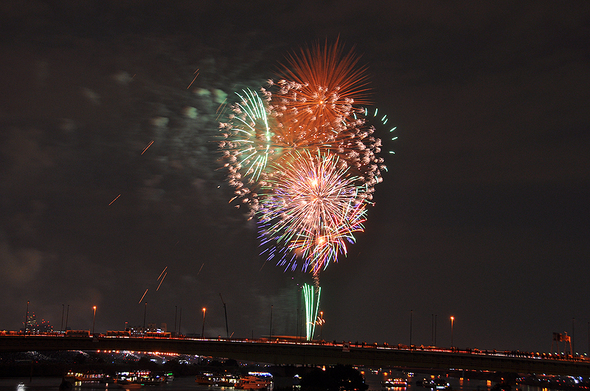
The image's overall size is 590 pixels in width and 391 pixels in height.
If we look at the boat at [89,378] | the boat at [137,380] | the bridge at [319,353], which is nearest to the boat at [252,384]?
the boat at [137,380]

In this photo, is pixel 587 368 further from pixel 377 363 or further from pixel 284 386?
pixel 284 386

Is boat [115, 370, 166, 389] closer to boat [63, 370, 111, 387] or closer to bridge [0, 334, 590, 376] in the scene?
boat [63, 370, 111, 387]

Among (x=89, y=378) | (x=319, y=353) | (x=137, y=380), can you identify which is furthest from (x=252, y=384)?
(x=319, y=353)

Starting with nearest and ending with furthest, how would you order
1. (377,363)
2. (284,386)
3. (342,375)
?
1. (377,363)
2. (342,375)
3. (284,386)

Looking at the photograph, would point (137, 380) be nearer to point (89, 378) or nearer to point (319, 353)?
point (89, 378)

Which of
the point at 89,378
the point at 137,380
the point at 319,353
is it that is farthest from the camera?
the point at 137,380

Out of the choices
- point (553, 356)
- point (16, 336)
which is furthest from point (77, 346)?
point (553, 356)

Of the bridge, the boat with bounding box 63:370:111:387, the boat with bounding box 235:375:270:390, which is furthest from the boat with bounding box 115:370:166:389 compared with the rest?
the bridge

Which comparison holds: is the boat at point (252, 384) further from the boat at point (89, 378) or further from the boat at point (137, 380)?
the boat at point (89, 378)
